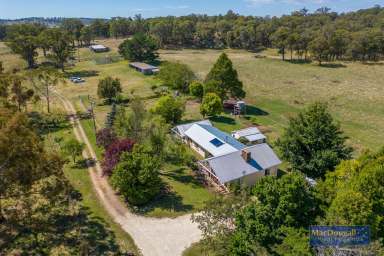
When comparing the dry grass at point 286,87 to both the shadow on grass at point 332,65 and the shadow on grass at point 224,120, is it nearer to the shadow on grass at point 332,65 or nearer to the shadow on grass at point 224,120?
the shadow on grass at point 332,65

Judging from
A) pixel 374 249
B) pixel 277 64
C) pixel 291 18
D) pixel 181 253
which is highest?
pixel 291 18

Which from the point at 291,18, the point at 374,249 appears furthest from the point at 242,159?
the point at 291,18

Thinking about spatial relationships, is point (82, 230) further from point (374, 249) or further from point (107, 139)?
point (374, 249)

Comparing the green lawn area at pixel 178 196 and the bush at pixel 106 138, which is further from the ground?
the bush at pixel 106 138

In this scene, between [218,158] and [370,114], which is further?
[370,114]

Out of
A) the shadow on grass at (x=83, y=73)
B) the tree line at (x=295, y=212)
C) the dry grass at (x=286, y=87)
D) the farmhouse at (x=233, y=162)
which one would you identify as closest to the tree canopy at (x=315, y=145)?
the farmhouse at (x=233, y=162)

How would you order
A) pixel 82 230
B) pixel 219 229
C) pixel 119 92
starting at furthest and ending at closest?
pixel 119 92, pixel 82 230, pixel 219 229
